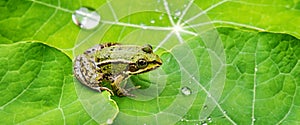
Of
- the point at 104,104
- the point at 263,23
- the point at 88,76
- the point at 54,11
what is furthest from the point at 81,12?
the point at 263,23

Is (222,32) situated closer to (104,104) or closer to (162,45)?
(162,45)

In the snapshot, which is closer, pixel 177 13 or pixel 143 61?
pixel 143 61

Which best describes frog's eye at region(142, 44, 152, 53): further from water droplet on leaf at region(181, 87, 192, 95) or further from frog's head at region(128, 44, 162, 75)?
water droplet on leaf at region(181, 87, 192, 95)

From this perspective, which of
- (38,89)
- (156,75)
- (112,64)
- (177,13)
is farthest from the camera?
(177,13)

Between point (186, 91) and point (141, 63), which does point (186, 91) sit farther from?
point (141, 63)

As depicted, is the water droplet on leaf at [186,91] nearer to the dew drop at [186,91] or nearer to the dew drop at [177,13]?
the dew drop at [186,91]

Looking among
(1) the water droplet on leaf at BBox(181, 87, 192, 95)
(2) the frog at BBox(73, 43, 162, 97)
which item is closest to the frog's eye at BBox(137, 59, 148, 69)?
(2) the frog at BBox(73, 43, 162, 97)

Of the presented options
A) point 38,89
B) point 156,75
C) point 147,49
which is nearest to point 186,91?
point 156,75
